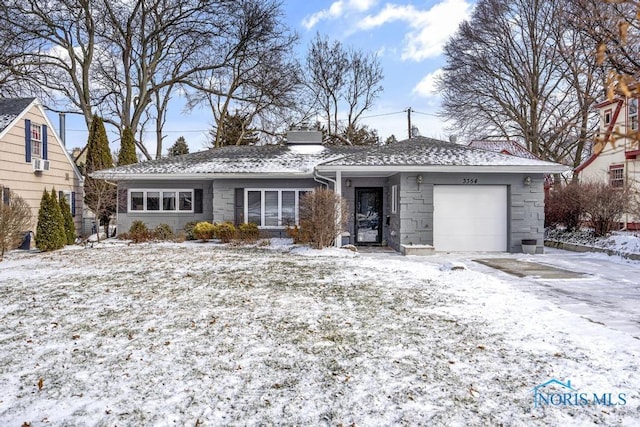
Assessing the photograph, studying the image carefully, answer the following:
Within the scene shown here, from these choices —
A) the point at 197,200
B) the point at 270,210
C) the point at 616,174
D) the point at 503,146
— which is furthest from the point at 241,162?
the point at 503,146

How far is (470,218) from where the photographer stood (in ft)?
40.4

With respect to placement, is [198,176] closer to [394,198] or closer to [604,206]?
[394,198]

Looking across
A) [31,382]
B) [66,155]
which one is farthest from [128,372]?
[66,155]

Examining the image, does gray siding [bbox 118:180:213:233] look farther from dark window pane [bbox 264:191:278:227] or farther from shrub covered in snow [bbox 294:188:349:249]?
shrub covered in snow [bbox 294:188:349:249]

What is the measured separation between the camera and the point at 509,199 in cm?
1220

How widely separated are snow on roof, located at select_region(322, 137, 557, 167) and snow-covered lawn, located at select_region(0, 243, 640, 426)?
5390 mm

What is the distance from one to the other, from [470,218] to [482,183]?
1.05 meters

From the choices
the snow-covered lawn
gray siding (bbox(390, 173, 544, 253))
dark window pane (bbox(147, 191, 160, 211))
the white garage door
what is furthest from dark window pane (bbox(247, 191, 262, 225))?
the snow-covered lawn

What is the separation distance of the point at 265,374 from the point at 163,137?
2704 cm

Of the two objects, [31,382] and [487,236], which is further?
[487,236]

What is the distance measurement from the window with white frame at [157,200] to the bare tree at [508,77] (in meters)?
17.5

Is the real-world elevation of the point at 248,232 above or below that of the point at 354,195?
below

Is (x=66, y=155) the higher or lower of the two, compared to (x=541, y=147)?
lower

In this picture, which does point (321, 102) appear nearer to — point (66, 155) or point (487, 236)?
point (66, 155)
